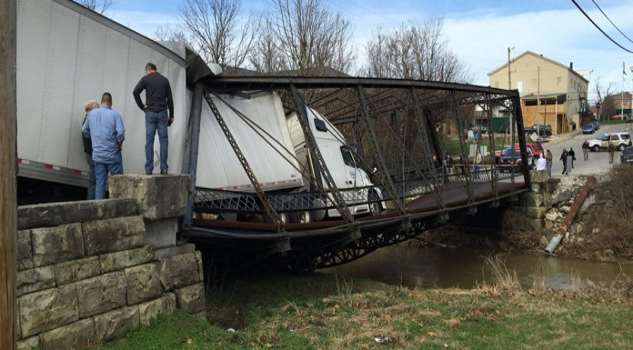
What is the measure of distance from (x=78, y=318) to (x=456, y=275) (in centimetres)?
1498

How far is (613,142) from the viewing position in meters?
52.3

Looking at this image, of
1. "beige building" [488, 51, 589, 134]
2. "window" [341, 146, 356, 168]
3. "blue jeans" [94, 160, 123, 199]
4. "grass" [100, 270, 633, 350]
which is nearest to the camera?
"grass" [100, 270, 633, 350]

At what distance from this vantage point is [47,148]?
26.7 ft

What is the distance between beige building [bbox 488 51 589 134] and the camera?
281 ft

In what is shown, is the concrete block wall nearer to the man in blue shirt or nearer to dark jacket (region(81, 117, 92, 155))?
the man in blue shirt

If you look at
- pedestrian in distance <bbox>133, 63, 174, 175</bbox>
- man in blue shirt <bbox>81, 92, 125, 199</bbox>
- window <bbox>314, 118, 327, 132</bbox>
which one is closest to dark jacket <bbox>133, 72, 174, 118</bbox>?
pedestrian in distance <bbox>133, 63, 174, 175</bbox>

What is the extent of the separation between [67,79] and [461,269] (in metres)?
15.8

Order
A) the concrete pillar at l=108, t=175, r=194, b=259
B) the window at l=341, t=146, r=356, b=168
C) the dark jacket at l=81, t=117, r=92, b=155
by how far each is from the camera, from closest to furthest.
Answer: the concrete pillar at l=108, t=175, r=194, b=259, the dark jacket at l=81, t=117, r=92, b=155, the window at l=341, t=146, r=356, b=168

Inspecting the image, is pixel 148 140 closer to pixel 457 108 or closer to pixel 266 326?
pixel 266 326

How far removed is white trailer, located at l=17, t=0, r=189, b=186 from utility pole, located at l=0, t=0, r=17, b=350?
5.40m

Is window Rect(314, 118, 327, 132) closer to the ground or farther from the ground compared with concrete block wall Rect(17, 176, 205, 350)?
farther from the ground

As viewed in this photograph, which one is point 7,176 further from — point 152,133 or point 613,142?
point 613,142

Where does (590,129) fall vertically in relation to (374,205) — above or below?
above

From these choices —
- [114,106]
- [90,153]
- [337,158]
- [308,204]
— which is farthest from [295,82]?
[90,153]
